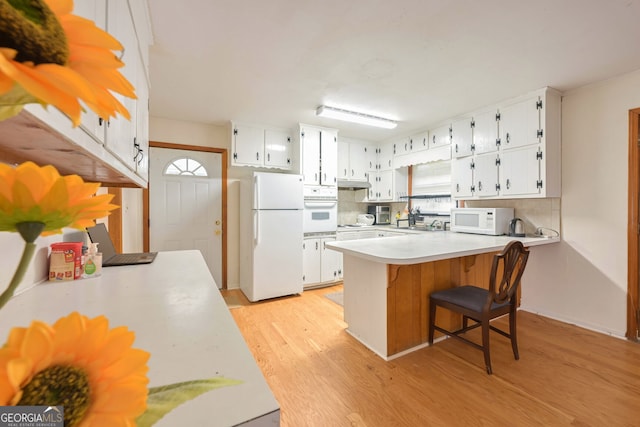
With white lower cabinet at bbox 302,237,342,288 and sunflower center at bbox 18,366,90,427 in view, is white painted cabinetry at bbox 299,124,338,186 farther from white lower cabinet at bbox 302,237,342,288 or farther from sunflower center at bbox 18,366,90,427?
sunflower center at bbox 18,366,90,427

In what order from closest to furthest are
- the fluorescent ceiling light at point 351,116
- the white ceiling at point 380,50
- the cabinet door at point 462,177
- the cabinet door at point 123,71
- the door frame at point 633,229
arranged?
the cabinet door at point 123,71 → the white ceiling at point 380,50 → the door frame at point 633,229 → the fluorescent ceiling light at point 351,116 → the cabinet door at point 462,177

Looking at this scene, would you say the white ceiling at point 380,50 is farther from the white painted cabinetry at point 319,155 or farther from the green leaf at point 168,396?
the green leaf at point 168,396

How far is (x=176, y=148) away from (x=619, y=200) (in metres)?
4.99

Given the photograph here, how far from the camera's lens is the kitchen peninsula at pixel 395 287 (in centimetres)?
218

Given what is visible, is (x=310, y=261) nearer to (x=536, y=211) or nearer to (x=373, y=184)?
(x=373, y=184)

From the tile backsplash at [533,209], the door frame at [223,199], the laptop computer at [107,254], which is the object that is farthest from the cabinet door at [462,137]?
the laptop computer at [107,254]

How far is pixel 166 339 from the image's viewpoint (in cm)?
70

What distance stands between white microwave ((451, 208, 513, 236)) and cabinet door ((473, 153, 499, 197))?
0.72 feet

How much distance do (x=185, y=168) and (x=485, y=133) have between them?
3.96 meters

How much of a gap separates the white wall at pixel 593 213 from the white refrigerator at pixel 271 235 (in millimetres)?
2978

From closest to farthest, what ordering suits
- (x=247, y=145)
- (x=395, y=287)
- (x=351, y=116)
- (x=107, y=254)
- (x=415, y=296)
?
(x=107, y=254) < (x=395, y=287) < (x=415, y=296) < (x=351, y=116) < (x=247, y=145)

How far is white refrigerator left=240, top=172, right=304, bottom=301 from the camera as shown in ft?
11.8

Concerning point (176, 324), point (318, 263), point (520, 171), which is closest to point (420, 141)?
point (520, 171)

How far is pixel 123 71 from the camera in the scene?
1086 millimetres
